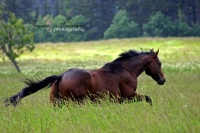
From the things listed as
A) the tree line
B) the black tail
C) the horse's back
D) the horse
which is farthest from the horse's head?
the tree line

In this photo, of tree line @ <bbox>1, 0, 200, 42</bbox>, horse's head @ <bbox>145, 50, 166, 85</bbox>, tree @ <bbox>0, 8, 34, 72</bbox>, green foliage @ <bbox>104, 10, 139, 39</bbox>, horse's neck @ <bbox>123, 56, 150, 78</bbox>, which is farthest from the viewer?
green foliage @ <bbox>104, 10, 139, 39</bbox>

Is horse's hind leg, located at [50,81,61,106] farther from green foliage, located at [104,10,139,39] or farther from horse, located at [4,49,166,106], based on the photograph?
green foliage, located at [104,10,139,39]

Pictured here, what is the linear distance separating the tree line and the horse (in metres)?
77.2

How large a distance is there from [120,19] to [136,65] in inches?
3526

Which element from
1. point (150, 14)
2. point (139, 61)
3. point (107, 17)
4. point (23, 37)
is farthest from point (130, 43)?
point (139, 61)

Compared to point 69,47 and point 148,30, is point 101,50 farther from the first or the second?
point 148,30

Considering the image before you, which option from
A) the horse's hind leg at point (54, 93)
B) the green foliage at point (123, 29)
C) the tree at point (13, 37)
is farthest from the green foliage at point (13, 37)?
the green foliage at point (123, 29)

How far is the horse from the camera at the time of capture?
10.5 metres

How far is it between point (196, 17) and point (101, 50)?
47456 millimetres

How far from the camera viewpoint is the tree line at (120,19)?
94.0 meters

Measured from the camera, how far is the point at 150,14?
102250 mm

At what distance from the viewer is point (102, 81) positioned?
36.6 feet

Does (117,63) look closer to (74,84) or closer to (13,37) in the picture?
(74,84)

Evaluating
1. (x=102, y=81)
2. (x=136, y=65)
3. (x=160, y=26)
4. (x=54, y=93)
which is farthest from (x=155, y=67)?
(x=160, y=26)
